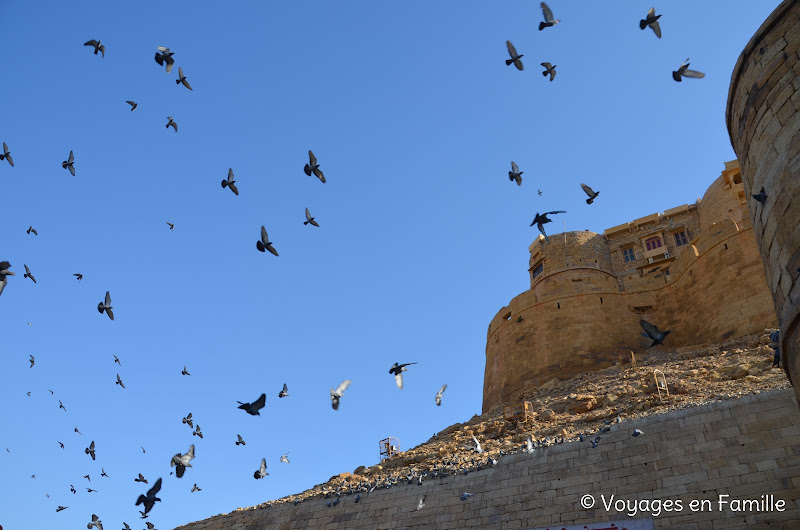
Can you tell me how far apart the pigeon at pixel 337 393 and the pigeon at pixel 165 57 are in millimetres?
6462

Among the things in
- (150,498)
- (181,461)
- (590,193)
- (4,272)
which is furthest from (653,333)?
(4,272)

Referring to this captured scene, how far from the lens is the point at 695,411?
11.8m

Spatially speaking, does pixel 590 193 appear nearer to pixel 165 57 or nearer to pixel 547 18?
pixel 547 18

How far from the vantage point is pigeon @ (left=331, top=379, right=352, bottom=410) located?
461 inches

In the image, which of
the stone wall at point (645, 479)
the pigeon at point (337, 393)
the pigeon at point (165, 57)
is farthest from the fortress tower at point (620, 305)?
the pigeon at point (165, 57)

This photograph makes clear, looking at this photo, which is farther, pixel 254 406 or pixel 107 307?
pixel 107 307

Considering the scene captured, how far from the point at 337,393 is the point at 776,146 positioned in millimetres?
7959

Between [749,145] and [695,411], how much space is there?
17.5 feet

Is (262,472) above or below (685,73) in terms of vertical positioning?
below

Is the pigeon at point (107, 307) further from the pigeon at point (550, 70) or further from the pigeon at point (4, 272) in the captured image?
the pigeon at point (550, 70)

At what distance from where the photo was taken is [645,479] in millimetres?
11180

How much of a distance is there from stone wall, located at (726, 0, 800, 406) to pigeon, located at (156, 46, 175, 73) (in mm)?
9194

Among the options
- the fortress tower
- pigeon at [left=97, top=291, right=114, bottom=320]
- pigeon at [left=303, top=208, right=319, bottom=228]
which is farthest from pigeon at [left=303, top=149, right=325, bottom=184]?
the fortress tower

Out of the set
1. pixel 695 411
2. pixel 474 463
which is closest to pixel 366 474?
pixel 474 463
